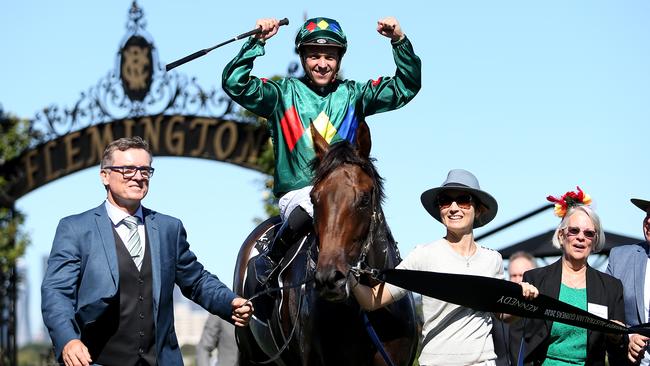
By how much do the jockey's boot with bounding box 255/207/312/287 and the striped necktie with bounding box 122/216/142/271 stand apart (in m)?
1.12

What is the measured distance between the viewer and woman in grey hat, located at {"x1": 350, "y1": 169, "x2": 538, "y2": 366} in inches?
261

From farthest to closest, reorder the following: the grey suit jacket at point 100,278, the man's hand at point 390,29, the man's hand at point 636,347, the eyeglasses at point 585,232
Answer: the man's hand at point 390,29 → the eyeglasses at point 585,232 → the man's hand at point 636,347 → the grey suit jacket at point 100,278

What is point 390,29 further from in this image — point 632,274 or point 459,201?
point 632,274

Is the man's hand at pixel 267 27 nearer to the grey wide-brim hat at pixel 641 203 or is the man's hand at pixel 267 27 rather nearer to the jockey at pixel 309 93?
the jockey at pixel 309 93

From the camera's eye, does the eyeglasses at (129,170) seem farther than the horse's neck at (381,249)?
No

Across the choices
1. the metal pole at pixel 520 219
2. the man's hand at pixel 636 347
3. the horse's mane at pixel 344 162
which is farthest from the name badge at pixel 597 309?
the metal pole at pixel 520 219

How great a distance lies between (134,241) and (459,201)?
173 centimetres

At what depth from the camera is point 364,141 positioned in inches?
267

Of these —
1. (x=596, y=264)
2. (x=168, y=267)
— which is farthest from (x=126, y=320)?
(x=596, y=264)

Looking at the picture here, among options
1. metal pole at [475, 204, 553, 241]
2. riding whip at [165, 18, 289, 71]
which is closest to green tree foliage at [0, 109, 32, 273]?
metal pole at [475, 204, 553, 241]

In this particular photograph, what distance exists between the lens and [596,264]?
15508 mm

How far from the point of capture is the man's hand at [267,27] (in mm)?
7992

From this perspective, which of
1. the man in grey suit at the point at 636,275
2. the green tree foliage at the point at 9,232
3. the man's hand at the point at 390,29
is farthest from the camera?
the green tree foliage at the point at 9,232

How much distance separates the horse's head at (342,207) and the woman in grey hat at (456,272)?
363 millimetres
